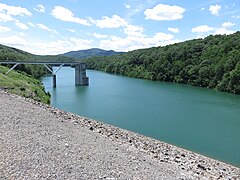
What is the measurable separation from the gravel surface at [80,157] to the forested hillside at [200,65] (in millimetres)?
48316

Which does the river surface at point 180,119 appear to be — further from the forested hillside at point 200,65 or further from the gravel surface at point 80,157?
the forested hillside at point 200,65

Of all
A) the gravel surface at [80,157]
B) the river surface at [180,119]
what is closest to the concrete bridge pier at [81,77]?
the river surface at [180,119]

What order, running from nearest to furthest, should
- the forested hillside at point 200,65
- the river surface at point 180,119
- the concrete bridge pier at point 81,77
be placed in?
the river surface at point 180,119, the forested hillside at point 200,65, the concrete bridge pier at point 81,77

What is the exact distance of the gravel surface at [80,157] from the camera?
1157 centimetres

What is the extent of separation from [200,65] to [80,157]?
72966 millimetres

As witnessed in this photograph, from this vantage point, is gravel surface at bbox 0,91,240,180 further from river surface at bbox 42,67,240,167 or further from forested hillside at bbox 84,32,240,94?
forested hillside at bbox 84,32,240,94

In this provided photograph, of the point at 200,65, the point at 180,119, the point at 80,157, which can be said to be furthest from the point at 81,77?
the point at 80,157

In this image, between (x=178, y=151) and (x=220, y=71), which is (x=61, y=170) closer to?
(x=178, y=151)

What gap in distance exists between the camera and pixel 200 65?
3233 inches

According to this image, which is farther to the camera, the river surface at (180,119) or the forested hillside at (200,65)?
the forested hillside at (200,65)

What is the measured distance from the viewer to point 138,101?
164 ft

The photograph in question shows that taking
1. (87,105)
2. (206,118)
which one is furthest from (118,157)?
(87,105)

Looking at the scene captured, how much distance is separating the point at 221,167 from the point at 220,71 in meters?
56.4

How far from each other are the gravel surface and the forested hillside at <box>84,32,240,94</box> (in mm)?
48316
